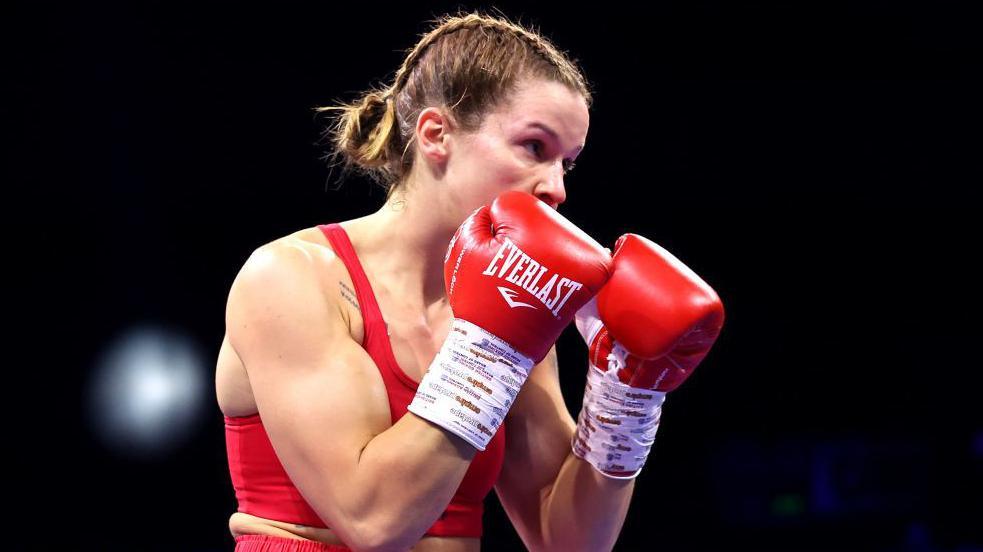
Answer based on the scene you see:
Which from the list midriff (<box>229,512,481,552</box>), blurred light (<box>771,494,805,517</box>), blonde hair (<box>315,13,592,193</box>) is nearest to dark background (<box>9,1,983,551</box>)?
blurred light (<box>771,494,805,517</box>)

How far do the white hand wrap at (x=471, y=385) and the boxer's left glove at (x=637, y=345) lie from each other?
292 millimetres

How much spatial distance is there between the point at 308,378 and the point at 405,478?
25cm

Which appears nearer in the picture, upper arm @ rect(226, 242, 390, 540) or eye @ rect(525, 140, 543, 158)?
upper arm @ rect(226, 242, 390, 540)

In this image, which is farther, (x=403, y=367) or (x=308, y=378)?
(x=403, y=367)

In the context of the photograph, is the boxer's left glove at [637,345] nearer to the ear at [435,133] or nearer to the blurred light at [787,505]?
the ear at [435,133]

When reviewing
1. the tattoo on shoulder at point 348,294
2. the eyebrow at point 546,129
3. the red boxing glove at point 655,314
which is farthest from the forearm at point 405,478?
the eyebrow at point 546,129

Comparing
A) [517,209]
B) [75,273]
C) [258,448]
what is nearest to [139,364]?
[75,273]

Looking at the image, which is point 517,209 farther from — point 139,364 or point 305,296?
point 139,364

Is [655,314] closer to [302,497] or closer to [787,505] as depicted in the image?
[302,497]

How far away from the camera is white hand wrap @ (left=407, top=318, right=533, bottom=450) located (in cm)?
162

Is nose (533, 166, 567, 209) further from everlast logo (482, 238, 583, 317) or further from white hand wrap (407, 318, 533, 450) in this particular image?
white hand wrap (407, 318, 533, 450)

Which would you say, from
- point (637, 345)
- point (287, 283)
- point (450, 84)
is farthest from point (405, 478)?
point (450, 84)

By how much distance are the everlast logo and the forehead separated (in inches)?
14.1

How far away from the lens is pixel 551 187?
1.96 metres
